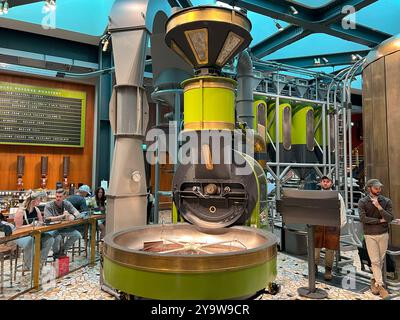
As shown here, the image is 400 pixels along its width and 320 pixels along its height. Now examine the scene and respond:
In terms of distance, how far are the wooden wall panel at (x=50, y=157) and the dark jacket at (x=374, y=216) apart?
29.2 ft

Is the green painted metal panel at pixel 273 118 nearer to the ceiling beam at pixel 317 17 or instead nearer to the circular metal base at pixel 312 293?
the ceiling beam at pixel 317 17

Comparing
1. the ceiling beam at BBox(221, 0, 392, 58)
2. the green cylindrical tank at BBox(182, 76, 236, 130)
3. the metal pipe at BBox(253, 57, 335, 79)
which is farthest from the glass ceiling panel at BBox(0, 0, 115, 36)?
the green cylindrical tank at BBox(182, 76, 236, 130)

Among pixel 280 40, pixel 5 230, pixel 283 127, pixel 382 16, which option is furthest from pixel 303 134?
pixel 5 230

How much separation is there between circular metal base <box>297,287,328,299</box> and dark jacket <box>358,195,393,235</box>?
1.00 m

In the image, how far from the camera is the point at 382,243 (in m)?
4.16

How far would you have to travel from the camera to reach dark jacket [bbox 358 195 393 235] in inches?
163

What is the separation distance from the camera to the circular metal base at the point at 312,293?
410cm

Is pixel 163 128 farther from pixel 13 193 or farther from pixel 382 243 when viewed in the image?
pixel 13 193

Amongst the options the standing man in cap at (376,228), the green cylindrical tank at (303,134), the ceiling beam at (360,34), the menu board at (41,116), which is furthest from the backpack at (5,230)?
the ceiling beam at (360,34)

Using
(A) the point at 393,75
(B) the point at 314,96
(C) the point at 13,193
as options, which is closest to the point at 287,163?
(B) the point at 314,96

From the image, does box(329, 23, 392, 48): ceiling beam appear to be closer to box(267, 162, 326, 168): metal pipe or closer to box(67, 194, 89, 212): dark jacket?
box(267, 162, 326, 168): metal pipe

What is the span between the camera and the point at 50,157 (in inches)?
396

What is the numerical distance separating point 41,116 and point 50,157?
4.32 feet

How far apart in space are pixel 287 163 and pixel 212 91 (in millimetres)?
5330
